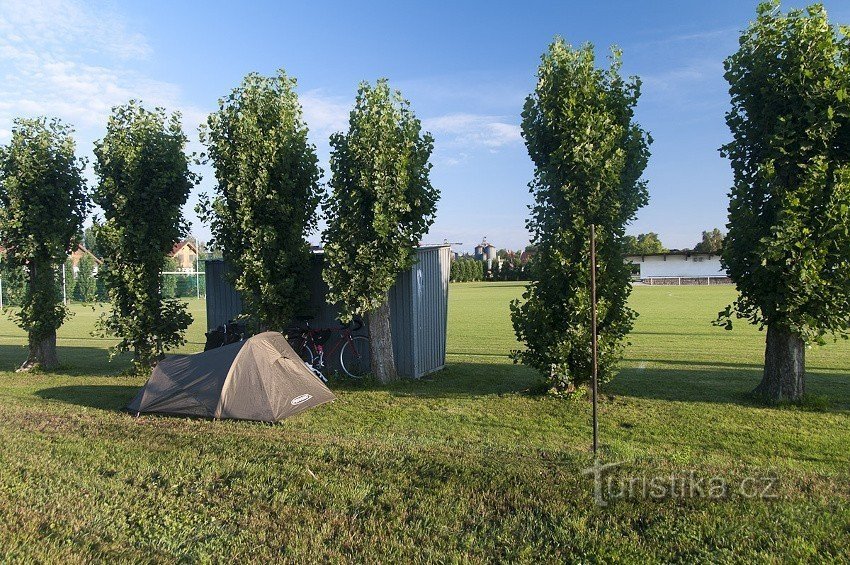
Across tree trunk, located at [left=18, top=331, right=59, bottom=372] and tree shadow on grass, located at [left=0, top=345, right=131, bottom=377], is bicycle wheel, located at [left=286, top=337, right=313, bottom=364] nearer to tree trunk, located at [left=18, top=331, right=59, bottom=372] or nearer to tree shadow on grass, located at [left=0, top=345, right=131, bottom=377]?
tree shadow on grass, located at [left=0, top=345, right=131, bottom=377]

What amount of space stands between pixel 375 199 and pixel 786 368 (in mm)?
6541

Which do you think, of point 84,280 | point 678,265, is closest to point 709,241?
point 678,265

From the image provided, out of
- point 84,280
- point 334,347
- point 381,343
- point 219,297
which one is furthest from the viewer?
point 84,280

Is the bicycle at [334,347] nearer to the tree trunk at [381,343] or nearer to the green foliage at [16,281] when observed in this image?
the tree trunk at [381,343]

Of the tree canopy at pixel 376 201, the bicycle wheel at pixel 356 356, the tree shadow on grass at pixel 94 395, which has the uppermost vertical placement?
the tree canopy at pixel 376 201

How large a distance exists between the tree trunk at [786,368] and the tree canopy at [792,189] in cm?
1

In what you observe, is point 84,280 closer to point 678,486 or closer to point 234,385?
point 234,385

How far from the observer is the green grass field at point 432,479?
149 inches

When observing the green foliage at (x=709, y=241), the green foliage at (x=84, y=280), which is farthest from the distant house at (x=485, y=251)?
the green foliage at (x=84, y=280)

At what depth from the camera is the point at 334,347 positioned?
11297 mm

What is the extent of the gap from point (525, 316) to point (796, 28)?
5.18 meters

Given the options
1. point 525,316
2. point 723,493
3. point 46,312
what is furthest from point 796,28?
point 46,312

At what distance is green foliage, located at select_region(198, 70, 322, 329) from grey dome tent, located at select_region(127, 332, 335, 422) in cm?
229

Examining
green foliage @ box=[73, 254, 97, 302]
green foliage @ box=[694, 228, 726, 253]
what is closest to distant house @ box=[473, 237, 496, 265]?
green foliage @ box=[694, 228, 726, 253]
